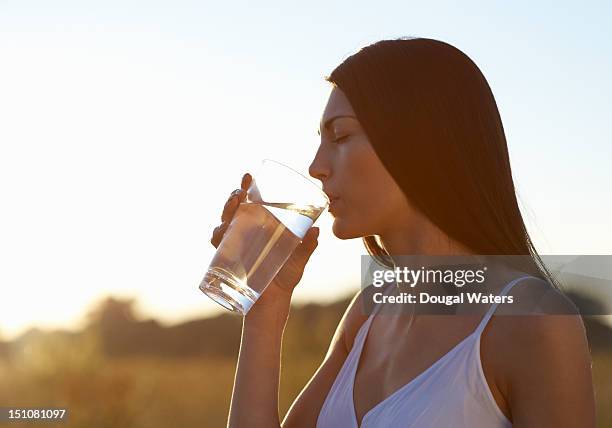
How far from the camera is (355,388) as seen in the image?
9.48ft

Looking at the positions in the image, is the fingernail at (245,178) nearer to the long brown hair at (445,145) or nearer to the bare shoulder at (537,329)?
the long brown hair at (445,145)

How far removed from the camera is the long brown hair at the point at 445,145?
2697 mm

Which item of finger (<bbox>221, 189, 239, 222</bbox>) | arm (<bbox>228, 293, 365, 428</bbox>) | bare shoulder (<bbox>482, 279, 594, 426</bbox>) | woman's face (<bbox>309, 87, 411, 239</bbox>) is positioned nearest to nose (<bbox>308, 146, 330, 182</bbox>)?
woman's face (<bbox>309, 87, 411, 239</bbox>)

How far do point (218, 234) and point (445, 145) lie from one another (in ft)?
2.42

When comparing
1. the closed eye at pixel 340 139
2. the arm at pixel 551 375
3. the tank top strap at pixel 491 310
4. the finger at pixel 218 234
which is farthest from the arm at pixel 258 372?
the arm at pixel 551 375

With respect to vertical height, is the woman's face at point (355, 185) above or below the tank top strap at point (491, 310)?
above

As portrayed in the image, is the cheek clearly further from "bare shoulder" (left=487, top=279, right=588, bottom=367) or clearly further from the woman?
"bare shoulder" (left=487, top=279, right=588, bottom=367)

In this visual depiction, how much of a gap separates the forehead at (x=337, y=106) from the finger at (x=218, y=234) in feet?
1.43

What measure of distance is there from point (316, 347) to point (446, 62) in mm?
7836

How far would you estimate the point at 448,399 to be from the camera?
254 centimetres

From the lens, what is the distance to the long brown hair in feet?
8.85

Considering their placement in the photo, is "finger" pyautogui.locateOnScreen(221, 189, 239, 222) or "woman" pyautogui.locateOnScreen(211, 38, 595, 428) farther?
"finger" pyautogui.locateOnScreen(221, 189, 239, 222)

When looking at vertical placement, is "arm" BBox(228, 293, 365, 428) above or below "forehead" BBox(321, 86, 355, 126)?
below

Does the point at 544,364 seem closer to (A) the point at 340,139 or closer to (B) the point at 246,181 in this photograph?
(A) the point at 340,139
